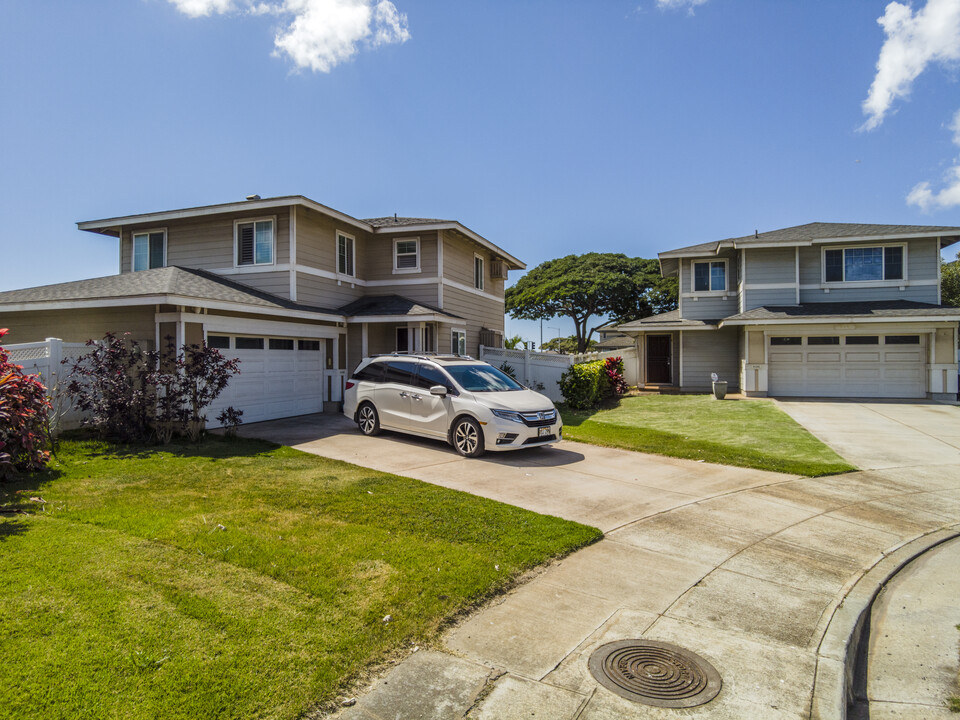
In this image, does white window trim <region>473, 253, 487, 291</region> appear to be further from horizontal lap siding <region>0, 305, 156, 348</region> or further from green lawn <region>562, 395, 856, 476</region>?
horizontal lap siding <region>0, 305, 156, 348</region>

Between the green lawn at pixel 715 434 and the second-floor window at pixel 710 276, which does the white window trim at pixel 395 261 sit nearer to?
the green lawn at pixel 715 434

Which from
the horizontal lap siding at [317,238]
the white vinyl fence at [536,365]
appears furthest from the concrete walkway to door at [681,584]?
the white vinyl fence at [536,365]

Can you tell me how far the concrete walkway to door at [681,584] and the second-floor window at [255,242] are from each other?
27.1ft

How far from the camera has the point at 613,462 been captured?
947 centimetres

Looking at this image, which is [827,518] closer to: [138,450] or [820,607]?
[820,607]

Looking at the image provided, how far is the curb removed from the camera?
10.5ft

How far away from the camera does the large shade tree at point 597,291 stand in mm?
43531

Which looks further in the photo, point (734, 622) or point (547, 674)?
point (734, 622)

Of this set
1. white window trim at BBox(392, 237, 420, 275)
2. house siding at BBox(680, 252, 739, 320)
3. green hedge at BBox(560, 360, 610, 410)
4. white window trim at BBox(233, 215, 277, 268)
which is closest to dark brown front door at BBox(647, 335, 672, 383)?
house siding at BBox(680, 252, 739, 320)

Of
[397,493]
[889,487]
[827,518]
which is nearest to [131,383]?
[397,493]

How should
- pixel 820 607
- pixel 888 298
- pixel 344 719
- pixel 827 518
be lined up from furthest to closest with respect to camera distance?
pixel 888 298 → pixel 827 518 → pixel 820 607 → pixel 344 719

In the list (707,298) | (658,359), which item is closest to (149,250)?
(658,359)

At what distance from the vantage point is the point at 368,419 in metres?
11.4

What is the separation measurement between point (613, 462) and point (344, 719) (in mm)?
7225
